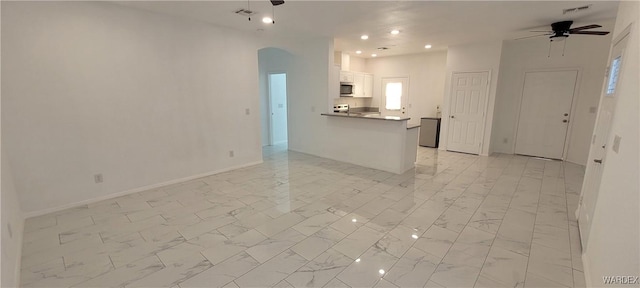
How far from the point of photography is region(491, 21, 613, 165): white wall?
4.91m

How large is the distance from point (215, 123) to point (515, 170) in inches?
215

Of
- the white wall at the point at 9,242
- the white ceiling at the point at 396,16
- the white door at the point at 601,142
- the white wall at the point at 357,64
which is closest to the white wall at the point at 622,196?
the white door at the point at 601,142

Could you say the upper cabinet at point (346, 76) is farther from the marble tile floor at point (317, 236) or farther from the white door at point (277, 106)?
the marble tile floor at point (317, 236)

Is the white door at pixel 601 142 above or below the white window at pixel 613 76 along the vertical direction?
below

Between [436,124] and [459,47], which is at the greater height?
[459,47]

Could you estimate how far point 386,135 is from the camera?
4.73 metres

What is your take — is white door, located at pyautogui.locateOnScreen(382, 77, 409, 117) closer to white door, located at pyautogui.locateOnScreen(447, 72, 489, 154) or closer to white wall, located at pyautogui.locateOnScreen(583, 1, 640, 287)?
white door, located at pyautogui.locateOnScreen(447, 72, 489, 154)

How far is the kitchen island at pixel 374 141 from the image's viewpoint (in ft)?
15.1

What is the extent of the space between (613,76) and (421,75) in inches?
190

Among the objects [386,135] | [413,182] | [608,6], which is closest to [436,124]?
[386,135]

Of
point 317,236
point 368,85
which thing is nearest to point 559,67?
point 368,85

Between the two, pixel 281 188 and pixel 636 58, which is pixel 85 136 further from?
pixel 636 58

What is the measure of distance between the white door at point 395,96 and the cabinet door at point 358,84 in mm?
710

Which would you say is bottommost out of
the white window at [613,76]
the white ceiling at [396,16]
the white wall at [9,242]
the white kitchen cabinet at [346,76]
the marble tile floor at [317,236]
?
the marble tile floor at [317,236]
